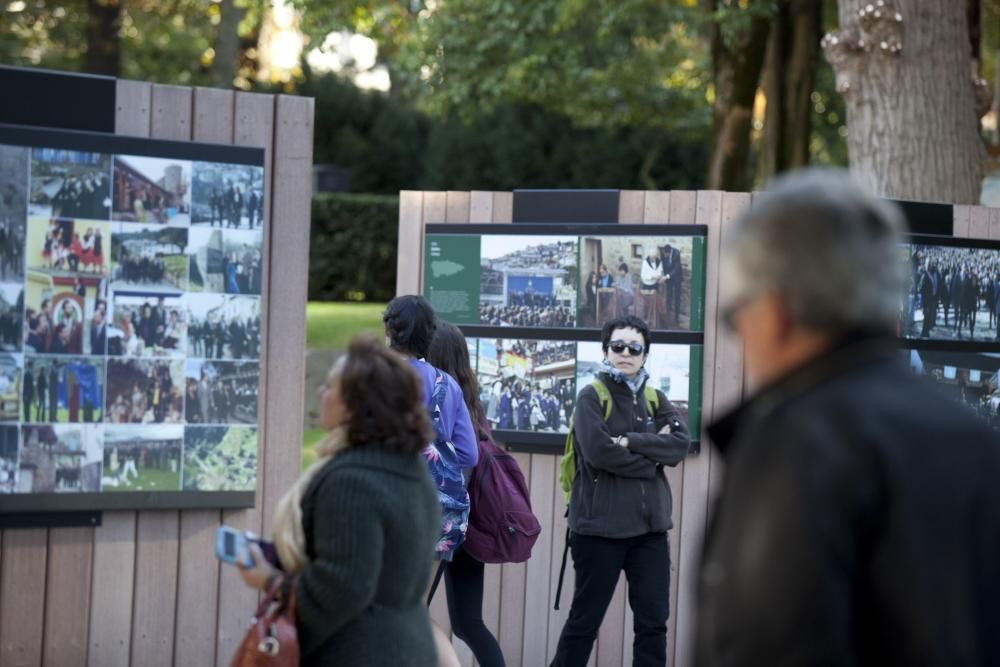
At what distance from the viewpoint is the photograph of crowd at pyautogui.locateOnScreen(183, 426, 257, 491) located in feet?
17.0

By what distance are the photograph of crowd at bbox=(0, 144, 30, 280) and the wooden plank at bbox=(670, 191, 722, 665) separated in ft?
10.8

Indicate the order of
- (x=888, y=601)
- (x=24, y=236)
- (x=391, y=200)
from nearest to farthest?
(x=888, y=601) < (x=24, y=236) < (x=391, y=200)

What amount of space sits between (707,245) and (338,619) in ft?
12.6

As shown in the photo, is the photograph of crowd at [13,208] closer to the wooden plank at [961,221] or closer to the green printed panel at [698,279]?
the green printed panel at [698,279]

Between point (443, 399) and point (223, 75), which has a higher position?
point (223, 75)

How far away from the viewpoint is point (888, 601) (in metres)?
1.91

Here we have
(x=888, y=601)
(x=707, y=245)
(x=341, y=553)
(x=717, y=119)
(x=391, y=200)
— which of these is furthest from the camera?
(x=391, y=200)

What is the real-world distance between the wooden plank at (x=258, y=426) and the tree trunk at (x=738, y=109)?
415 inches

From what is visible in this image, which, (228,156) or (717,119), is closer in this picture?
(228,156)

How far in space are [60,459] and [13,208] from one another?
37.3 inches

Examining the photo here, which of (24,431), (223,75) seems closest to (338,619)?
(24,431)

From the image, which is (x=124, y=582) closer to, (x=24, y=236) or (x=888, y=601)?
(x=24, y=236)

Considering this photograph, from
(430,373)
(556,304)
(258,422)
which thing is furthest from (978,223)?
(258,422)

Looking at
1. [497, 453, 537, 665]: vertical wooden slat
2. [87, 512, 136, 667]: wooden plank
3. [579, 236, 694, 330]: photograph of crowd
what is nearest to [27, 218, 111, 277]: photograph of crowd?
[87, 512, 136, 667]: wooden plank
